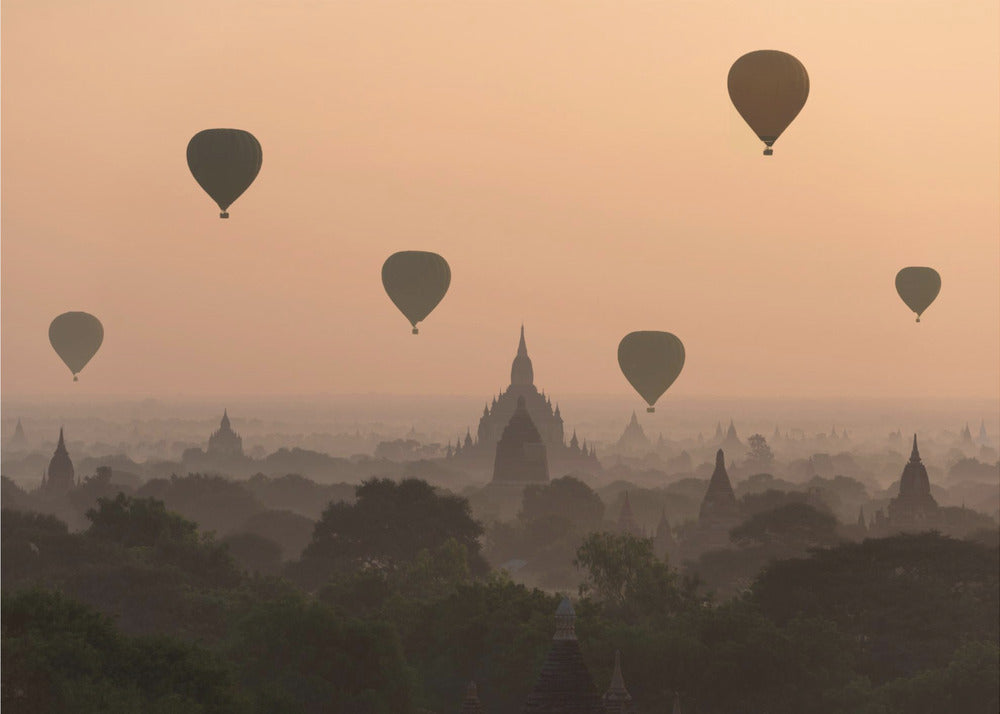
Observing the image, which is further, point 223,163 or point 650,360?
point 650,360

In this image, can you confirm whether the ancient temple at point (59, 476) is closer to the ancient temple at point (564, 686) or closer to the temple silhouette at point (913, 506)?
the temple silhouette at point (913, 506)

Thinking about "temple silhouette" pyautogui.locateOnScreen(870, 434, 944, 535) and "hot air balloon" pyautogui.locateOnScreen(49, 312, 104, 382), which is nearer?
"hot air balloon" pyautogui.locateOnScreen(49, 312, 104, 382)

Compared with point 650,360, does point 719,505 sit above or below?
below

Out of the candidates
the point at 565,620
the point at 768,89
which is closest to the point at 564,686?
the point at 565,620

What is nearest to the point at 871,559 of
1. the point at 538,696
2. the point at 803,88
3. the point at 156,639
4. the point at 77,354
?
the point at 803,88

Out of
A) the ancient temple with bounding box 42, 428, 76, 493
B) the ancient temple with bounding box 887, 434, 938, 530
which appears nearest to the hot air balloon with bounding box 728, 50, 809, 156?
the ancient temple with bounding box 887, 434, 938, 530

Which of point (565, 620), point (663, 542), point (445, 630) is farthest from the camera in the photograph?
point (663, 542)

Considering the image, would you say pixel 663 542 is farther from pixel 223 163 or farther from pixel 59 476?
pixel 59 476

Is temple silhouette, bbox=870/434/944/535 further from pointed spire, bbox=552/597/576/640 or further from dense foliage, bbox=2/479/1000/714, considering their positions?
pointed spire, bbox=552/597/576/640

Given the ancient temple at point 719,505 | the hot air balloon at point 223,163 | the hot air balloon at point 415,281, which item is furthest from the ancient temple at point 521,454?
the hot air balloon at point 223,163
